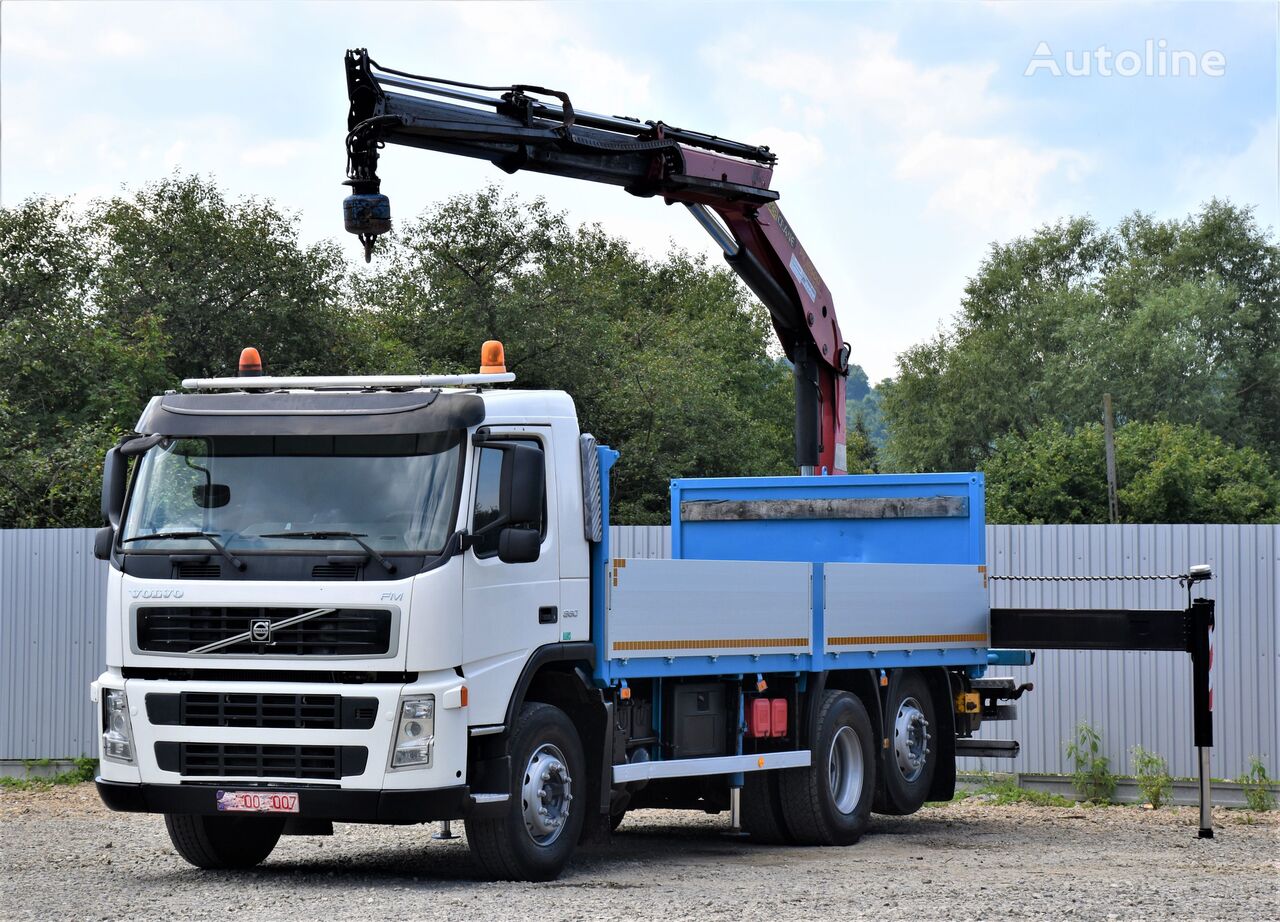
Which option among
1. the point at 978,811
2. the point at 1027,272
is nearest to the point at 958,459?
the point at 1027,272

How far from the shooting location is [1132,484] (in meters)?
48.4

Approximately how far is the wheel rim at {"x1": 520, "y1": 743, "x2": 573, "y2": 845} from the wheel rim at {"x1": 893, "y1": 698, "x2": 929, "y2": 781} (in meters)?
4.21

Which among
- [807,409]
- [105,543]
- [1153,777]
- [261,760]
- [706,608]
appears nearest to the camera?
[261,760]

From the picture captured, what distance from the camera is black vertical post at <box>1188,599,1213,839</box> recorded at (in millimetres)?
12984

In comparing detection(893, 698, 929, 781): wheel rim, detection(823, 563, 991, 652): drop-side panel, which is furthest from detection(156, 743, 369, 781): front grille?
detection(893, 698, 929, 781): wheel rim

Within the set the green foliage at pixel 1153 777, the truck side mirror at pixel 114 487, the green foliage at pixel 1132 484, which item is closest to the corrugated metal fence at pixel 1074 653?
the green foliage at pixel 1153 777

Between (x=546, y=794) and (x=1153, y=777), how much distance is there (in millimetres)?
7395

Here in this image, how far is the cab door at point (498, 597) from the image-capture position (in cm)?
954

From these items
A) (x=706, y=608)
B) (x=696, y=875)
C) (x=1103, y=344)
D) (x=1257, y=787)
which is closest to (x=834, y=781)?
(x=706, y=608)

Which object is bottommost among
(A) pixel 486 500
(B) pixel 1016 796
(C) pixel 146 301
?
(B) pixel 1016 796

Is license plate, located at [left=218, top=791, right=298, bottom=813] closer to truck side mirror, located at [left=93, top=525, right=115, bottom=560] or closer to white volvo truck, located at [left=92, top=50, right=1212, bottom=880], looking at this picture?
white volvo truck, located at [left=92, top=50, right=1212, bottom=880]

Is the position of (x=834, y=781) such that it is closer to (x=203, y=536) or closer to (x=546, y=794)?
(x=546, y=794)

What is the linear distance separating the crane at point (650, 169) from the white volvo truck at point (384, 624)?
179cm

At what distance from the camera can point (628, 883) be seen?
10000mm
